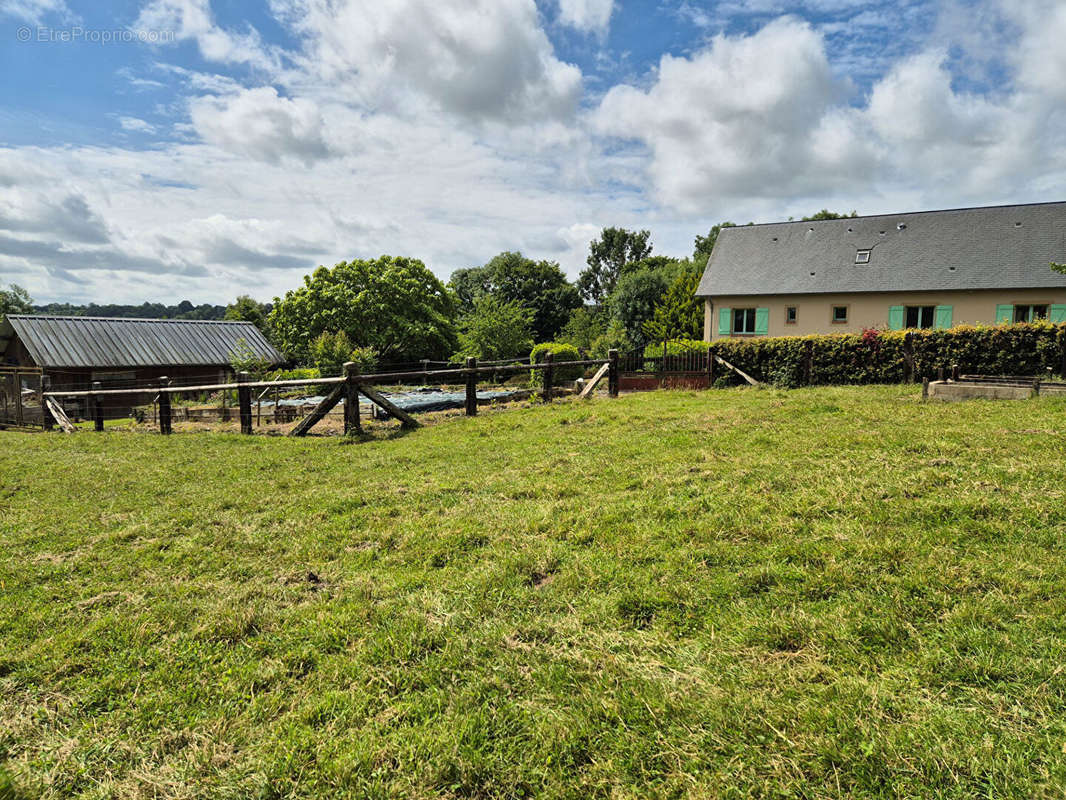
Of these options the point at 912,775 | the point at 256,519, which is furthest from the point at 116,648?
the point at 912,775

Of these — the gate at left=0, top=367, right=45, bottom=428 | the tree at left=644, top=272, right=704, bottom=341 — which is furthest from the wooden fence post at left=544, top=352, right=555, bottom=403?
the tree at left=644, top=272, right=704, bottom=341

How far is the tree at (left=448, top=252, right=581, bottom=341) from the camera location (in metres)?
56.2

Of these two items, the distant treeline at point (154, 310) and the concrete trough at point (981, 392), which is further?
the distant treeline at point (154, 310)

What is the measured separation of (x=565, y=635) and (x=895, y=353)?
14.1 meters

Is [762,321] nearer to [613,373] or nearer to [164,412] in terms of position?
[613,373]

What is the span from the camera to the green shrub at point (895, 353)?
1212 cm

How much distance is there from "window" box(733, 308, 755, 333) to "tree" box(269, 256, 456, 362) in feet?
58.4

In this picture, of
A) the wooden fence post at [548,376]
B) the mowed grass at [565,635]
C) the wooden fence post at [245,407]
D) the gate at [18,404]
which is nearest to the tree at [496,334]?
the wooden fence post at [548,376]

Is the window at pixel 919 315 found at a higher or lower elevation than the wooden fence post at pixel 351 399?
higher

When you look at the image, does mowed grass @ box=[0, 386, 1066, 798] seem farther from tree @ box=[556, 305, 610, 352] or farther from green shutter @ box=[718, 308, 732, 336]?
tree @ box=[556, 305, 610, 352]

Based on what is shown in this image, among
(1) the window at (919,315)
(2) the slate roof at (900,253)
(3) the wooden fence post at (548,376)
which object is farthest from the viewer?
(1) the window at (919,315)

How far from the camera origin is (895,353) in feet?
45.1

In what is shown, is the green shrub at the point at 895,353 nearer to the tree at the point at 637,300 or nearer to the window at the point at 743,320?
the window at the point at 743,320

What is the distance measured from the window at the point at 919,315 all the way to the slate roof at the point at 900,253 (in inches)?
36.4
